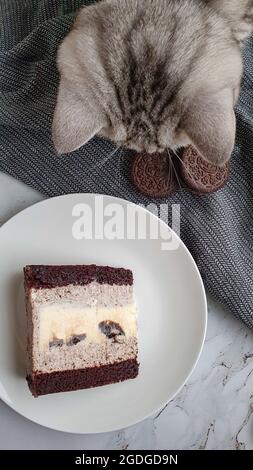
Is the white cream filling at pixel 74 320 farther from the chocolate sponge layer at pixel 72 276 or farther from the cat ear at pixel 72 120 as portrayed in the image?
the cat ear at pixel 72 120

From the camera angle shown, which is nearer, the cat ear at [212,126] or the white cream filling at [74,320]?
the cat ear at [212,126]

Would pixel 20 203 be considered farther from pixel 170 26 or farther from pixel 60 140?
pixel 170 26

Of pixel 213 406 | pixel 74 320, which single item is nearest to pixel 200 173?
pixel 74 320

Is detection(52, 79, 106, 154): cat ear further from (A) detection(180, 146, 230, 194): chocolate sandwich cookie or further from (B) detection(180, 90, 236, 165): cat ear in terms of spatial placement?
(A) detection(180, 146, 230, 194): chocolate sandwich cookie

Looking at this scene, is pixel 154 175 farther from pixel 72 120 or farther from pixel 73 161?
pixel 72 120

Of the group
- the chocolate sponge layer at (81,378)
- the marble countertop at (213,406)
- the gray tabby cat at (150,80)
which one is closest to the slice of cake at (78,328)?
the chocolate sponge layer at (81,378)
